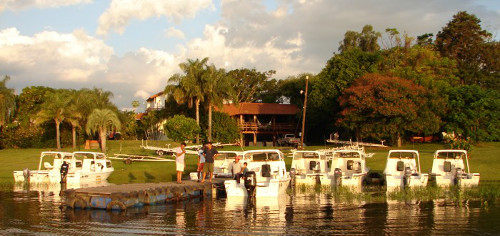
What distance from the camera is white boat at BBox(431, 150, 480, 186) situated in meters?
25.2

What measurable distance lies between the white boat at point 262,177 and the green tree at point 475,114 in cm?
3099

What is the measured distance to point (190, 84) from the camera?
57281 mm

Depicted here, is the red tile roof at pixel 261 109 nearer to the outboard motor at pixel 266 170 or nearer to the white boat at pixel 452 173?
the white boat at pixel 452 173

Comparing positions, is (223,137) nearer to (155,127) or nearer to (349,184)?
(155,127)

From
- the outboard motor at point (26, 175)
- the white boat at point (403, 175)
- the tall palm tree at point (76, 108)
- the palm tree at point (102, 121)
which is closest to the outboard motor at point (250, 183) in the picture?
the white boat at point (403, 175)

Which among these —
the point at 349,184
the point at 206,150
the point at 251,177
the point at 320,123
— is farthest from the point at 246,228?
the point at 320,123

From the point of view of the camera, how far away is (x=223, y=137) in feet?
199

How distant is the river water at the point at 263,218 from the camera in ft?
47.6

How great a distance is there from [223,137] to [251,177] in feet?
130

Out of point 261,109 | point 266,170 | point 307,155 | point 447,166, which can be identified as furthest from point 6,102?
point 447,166

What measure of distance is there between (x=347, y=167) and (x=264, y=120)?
4090cm

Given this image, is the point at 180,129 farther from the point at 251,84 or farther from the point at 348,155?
the point at 251,84

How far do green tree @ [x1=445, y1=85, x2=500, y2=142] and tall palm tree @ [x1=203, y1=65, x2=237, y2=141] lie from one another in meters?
24.5

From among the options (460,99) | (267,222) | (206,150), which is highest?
(460,99)
